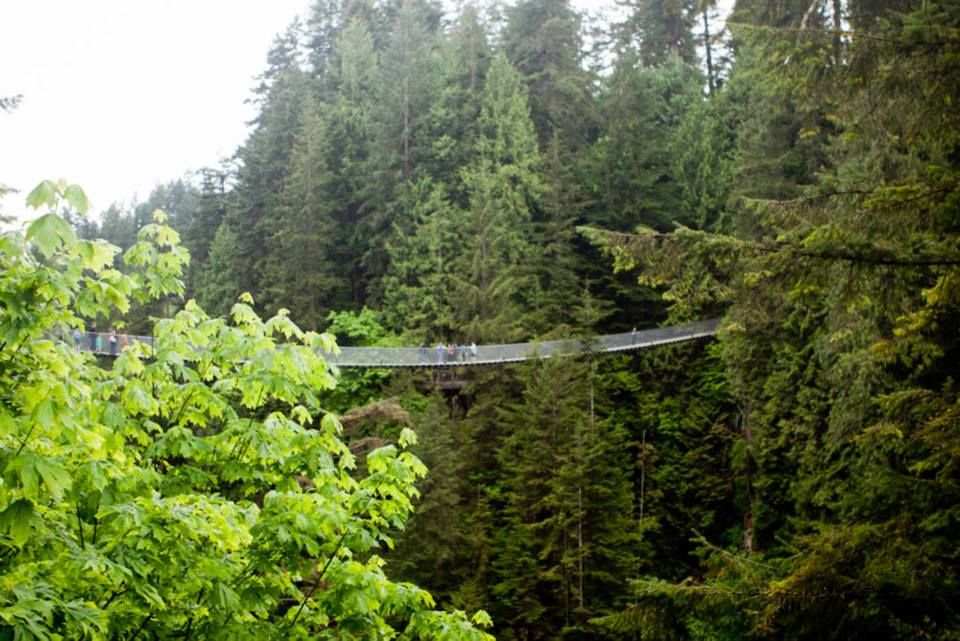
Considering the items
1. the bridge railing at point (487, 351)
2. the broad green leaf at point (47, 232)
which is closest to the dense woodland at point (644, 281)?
the bridge railing at point (487, 351)

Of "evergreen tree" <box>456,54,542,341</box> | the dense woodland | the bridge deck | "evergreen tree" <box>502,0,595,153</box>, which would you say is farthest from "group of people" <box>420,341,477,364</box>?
"evergreen tree" <box>502,0,595,153</box>

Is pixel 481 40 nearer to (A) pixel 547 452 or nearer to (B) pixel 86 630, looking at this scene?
(A) pixel 547 452

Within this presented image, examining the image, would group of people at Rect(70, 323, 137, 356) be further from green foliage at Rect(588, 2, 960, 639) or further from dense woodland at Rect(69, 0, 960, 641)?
green foliage at Rect(588, 2, 960, 639)

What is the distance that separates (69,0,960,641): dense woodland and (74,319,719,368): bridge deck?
0.76 m

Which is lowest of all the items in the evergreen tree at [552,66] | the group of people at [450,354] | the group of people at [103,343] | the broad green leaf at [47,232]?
the group of people at [450,354]

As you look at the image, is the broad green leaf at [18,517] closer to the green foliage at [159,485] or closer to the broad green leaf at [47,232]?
the green foliage at [159,485]

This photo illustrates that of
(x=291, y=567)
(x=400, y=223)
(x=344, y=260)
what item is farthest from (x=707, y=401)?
(x=291, y=567)

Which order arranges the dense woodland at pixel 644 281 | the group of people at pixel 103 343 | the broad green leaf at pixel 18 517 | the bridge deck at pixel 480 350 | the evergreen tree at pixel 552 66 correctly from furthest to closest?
the evergreen tree at pixel 552 66, the bridge deck at pixel 480 350, the group of people at pixel 103 343, the dense woodland at pixel 644 281, the broad green leaf at pixel 18 517

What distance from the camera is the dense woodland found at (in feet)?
22.4

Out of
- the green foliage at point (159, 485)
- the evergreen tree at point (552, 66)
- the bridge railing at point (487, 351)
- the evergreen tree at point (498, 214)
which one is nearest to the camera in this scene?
the green foliage at point (159, 485)

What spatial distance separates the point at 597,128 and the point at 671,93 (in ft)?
13.3

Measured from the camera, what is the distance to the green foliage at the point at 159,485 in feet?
10.5

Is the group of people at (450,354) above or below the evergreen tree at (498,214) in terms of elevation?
below

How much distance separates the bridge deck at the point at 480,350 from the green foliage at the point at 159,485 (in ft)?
53.9
